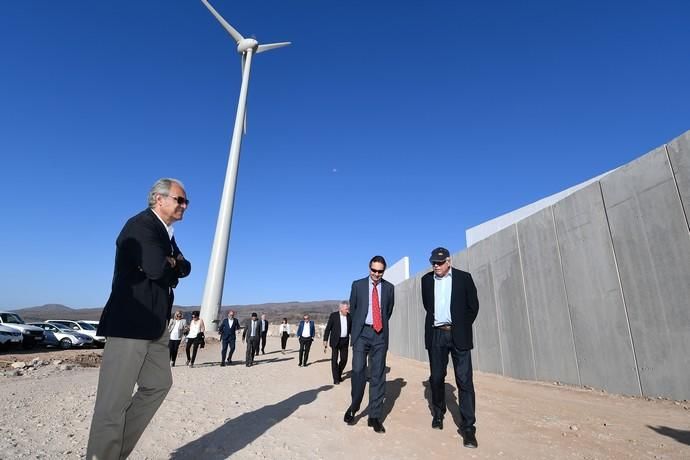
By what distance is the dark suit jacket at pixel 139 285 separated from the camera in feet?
7.34

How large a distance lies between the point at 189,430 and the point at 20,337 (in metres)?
18.5

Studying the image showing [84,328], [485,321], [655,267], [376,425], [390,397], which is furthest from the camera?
[84,328]

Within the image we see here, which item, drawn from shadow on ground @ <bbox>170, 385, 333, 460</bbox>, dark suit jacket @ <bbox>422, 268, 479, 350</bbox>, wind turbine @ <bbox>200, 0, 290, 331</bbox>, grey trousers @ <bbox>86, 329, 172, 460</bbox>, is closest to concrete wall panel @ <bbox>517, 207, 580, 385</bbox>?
dark suit jacket @ <bbox>422, 268, 479, 350</bbox>

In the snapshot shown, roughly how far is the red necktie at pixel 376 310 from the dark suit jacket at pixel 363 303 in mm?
46

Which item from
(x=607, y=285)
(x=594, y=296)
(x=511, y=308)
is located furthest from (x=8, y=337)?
(x=607, y=285)

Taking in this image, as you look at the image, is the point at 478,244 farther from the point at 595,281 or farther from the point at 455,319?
the point at 455,319

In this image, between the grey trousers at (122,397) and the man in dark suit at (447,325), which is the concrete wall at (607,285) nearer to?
the man in dark suit at (447,325)

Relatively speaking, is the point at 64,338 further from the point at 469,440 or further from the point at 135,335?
the point at 469,440

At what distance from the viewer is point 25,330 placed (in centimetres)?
1794

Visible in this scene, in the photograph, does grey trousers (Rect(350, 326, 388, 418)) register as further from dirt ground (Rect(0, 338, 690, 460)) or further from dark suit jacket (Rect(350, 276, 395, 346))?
dirt ground (Rect(0, 338, 690, 460))

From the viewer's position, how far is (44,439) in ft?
10.8

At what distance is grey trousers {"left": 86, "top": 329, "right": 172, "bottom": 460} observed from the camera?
2117 mm

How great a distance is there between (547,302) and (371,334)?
13.5ft

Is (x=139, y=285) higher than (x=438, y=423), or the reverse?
(x=139, y=285)
